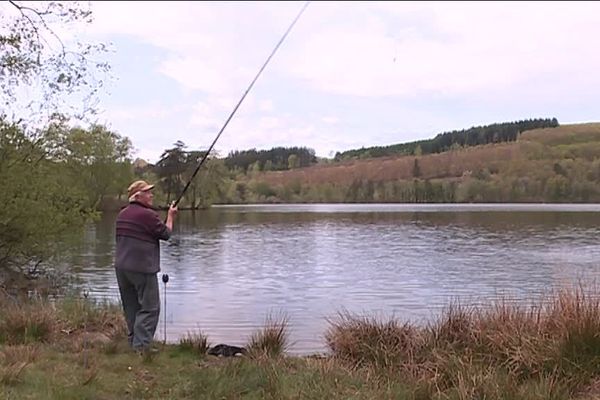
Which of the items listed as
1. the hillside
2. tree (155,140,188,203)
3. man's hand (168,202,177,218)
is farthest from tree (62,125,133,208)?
the hillside

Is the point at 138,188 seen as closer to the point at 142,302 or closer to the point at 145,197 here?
the point at 145,197

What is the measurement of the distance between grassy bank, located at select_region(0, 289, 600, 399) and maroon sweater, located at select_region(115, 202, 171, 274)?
2.85 feet

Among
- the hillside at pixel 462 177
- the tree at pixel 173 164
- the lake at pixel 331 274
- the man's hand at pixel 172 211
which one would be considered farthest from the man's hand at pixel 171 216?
the hillside at pixel 462 177

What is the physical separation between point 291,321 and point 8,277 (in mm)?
8074

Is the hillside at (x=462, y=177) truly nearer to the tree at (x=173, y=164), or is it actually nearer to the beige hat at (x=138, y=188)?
the tree at (x=173, y=164)

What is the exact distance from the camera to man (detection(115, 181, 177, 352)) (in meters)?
7.20

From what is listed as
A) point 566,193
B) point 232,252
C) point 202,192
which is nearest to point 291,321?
point 232,252

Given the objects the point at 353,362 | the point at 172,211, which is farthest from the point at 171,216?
the point at 353,362

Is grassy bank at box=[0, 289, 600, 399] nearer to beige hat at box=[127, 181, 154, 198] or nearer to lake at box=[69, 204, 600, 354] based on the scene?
beige hat at box=[127, 181, 154, 198]

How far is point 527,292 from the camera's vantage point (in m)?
15.5

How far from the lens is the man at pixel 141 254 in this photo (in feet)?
23.6

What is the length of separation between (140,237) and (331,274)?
14004 millimetres

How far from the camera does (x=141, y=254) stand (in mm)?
7234

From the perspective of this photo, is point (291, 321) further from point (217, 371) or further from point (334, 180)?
point (334, 180)
